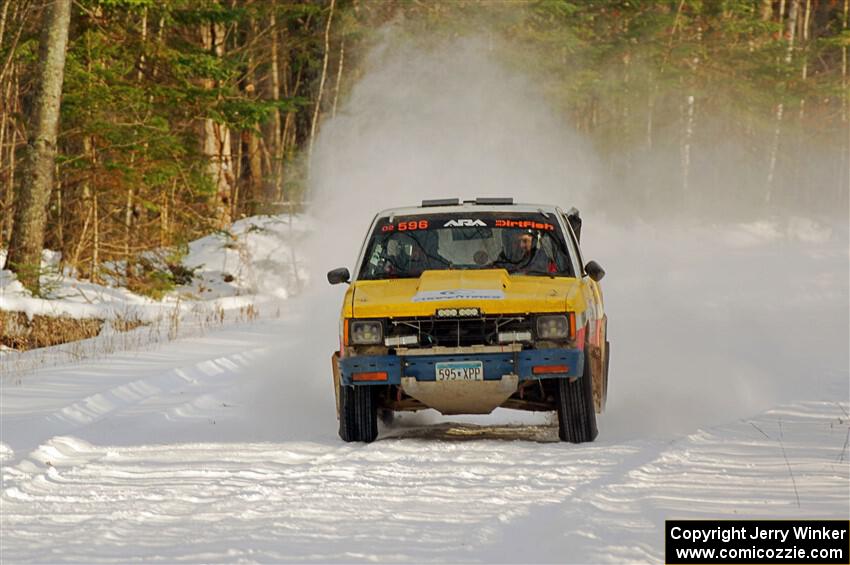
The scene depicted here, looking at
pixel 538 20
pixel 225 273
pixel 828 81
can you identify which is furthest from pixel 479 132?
pixel 828 81

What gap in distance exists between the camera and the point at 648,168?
50.0 m

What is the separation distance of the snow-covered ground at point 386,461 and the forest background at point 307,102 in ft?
16.8

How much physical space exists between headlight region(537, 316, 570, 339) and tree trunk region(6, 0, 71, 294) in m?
11.3

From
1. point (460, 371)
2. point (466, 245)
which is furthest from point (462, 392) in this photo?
point (466, 245)

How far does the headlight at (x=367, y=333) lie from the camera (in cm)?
970

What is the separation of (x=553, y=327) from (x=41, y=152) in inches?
483

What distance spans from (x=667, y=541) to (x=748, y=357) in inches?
409

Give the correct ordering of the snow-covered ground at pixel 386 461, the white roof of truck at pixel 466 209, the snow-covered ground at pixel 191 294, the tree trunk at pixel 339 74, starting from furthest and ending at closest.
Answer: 1. the tree trunk at pixel 339 74
2. the snow-covered ground at pixel 191 294
3. the white roof of truck at pixel 466 209
4. the snow-covered ground at pixel 386 461

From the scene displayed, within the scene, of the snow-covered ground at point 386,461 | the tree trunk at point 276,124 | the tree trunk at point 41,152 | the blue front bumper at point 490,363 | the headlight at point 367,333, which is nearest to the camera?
the snow-covered ground at point 386,461

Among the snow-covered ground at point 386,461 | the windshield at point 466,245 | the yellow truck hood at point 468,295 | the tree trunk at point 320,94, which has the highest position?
the tree trunk at point 320,94

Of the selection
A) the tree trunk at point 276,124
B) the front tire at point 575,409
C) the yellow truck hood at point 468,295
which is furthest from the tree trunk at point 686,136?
the front tire at point 575,409

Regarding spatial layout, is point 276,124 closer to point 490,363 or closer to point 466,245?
point 466,245

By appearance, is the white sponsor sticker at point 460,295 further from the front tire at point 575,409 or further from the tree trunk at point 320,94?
the tree trunk at point 320,94

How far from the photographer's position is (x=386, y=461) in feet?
29.3
